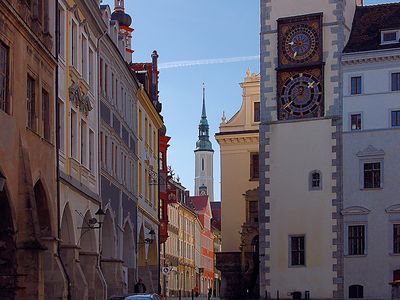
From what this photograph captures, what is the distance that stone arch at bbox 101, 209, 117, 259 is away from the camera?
39.9m

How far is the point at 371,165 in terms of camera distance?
50469 mm

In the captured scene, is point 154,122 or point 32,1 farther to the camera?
point 154,122

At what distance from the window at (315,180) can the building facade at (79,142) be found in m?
18.3

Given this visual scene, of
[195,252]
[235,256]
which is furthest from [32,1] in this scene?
[195,252]

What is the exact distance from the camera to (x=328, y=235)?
5078 centimetres

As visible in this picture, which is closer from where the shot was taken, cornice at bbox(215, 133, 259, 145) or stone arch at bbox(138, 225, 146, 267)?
stone arch at bbox(138, 225, 146, 267)

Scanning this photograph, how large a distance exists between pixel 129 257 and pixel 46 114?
21091mm

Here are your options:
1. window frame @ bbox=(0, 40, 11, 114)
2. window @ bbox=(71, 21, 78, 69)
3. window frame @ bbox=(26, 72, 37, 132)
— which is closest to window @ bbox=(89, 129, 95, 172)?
window @ bbox=(71, 21, 78, 69)

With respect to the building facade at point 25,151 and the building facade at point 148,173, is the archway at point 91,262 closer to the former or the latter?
the building facade at point 25,151

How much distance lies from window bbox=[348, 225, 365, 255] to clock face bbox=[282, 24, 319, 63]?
990cm

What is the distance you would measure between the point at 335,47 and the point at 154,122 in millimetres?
12847

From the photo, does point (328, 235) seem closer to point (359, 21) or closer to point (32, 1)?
point (359, 21)

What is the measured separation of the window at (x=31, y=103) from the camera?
24594 mm

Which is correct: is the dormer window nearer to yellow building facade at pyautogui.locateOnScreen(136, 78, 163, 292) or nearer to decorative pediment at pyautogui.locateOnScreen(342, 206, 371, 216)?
decorative pediment at pyautogui.locateOnScreen(342, 206, 371, 216)
